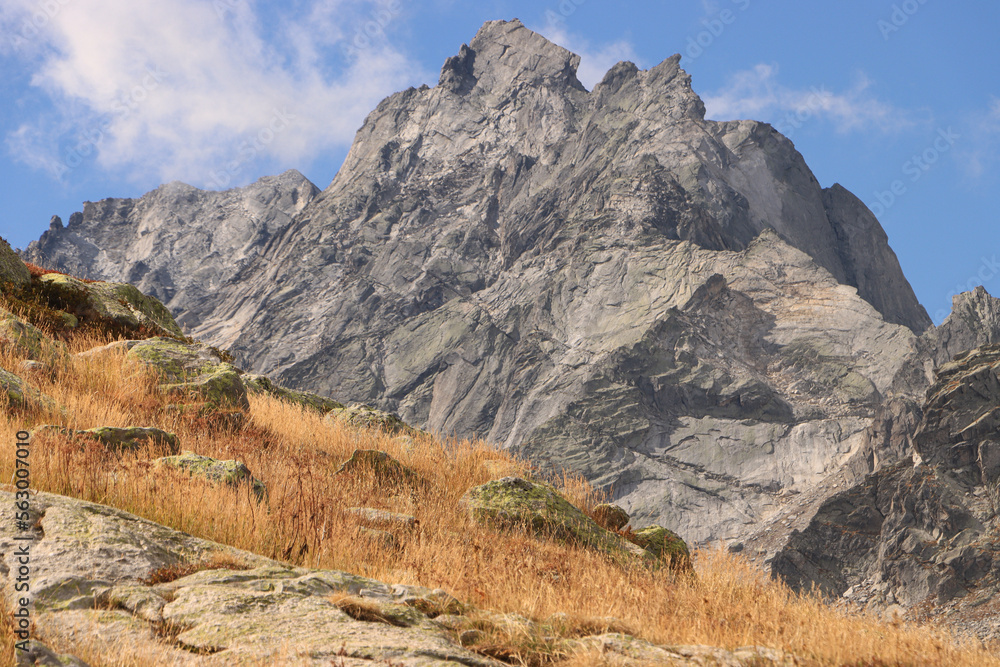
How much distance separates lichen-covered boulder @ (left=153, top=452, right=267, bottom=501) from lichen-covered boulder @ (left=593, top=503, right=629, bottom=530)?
4.81 m

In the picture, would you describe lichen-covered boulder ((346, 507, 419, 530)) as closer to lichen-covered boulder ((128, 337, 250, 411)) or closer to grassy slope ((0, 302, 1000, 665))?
grassy slope ((0, 302, 1000, 665))

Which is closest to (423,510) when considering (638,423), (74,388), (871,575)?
(74,388)

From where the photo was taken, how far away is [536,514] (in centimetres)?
880

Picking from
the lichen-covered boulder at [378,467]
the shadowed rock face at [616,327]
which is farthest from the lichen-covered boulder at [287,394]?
the shadowed rock face at [616,327]

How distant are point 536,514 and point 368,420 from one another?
631 centimetres

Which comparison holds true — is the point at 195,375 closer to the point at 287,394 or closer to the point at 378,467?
the point at 378,467

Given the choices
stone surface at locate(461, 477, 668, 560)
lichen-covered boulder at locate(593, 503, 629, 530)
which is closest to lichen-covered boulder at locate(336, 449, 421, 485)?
stone surface at locate(461, 477, 668, 560)

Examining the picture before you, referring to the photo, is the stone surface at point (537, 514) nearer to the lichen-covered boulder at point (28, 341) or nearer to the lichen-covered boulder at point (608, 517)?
the lichen-covered boulder at point (608, 517)

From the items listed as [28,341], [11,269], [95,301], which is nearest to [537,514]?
[28,341]

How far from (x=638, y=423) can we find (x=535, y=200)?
75.7 m

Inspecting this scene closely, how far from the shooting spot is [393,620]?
4.99m

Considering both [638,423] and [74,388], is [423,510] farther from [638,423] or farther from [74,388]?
[638,423]

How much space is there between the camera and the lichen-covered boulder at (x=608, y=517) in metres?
10.3

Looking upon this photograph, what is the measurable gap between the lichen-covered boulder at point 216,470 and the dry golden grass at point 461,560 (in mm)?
Result: 199
